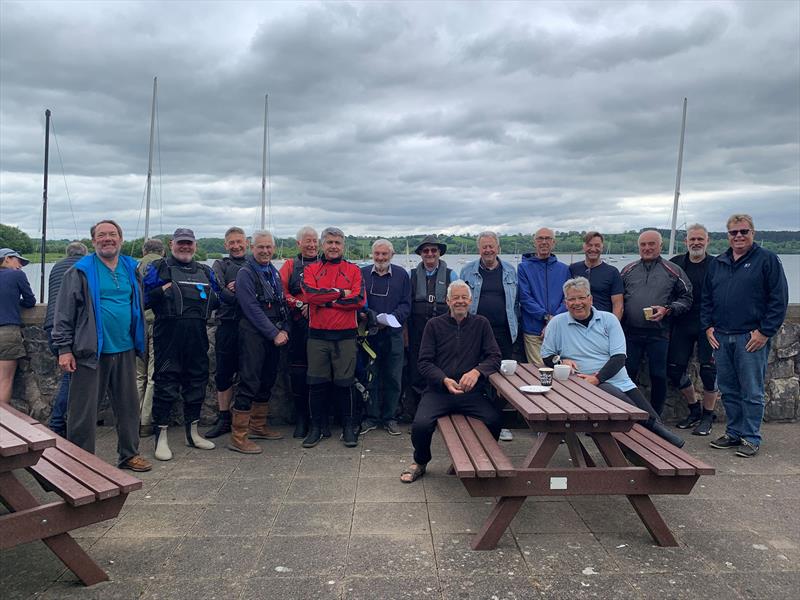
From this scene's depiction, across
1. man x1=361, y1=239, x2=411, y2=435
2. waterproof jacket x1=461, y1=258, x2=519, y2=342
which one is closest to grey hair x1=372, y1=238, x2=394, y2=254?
man x1=361, y1=239, x2=411, y2=435

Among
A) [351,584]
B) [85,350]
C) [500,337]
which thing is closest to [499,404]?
[500,337]

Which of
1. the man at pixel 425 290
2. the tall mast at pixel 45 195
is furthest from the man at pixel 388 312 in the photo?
the tall mast at pixel 45 195

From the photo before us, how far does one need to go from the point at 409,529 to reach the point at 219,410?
104 inches

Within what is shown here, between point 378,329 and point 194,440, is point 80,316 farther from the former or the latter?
point 378,329

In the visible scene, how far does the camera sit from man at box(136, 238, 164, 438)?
5262 mm

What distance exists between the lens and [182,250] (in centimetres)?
473

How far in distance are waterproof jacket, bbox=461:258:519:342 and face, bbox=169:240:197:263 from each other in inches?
93.8

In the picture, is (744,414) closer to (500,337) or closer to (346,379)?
(500,337)

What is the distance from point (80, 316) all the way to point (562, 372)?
328 centimetres

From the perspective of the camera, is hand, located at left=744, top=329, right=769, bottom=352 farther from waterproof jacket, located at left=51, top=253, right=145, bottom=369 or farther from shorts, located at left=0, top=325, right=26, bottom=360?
shorts, located at left=0, top=325, right=26, bottom=360

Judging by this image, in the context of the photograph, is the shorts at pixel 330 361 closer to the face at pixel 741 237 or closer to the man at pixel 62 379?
the man at pixel 62 379

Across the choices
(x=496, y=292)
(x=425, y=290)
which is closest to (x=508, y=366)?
(x=496, y=292)

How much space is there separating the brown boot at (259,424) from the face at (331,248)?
4.81 ft

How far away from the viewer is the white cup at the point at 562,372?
13.2 ft
